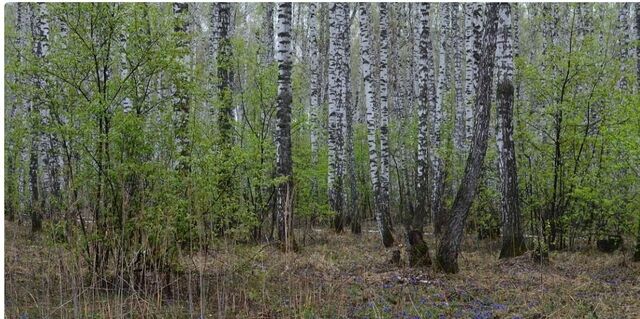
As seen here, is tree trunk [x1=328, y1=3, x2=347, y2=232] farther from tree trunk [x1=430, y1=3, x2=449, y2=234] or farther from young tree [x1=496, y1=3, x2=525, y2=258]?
young tree [x1=496, y1=3, x2=525, y2=258]

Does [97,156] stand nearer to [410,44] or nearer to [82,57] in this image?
[82,57]

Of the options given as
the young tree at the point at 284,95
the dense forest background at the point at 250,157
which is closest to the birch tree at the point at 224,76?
the dense forest background at the point at 250,157

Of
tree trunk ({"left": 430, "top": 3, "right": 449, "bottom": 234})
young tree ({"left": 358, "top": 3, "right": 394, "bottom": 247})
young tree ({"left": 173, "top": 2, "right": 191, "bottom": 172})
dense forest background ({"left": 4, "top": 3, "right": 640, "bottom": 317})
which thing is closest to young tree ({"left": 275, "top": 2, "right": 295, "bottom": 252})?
dense forest background ({"left": 4, "top": 3, "right": 640, "bottom": 317})

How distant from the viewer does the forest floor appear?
580 cm

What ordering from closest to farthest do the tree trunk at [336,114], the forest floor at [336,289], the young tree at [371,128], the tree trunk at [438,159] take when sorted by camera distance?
the forest floor at [336,289], the young tree at [371,128], the tree trunk at [336,114], the tree trunk at [438,159]

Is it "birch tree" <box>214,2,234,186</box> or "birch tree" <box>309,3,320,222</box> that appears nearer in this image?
"birch tree" <box>214,2,234,186</box>

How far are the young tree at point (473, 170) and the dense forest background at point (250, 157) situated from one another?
0.9 inches

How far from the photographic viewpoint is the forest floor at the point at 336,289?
5797 mm

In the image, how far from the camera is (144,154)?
22.1ft

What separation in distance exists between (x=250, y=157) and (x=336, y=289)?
3.16m

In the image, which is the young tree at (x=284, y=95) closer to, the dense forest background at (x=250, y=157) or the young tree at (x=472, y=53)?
the dense forest background at (x=250, y=157)

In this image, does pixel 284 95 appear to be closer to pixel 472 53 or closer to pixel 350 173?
pixel 472 53

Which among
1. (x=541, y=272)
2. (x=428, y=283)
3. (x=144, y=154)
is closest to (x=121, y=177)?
(x=144, y=154)

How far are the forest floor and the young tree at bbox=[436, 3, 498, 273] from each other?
1.08 ft
